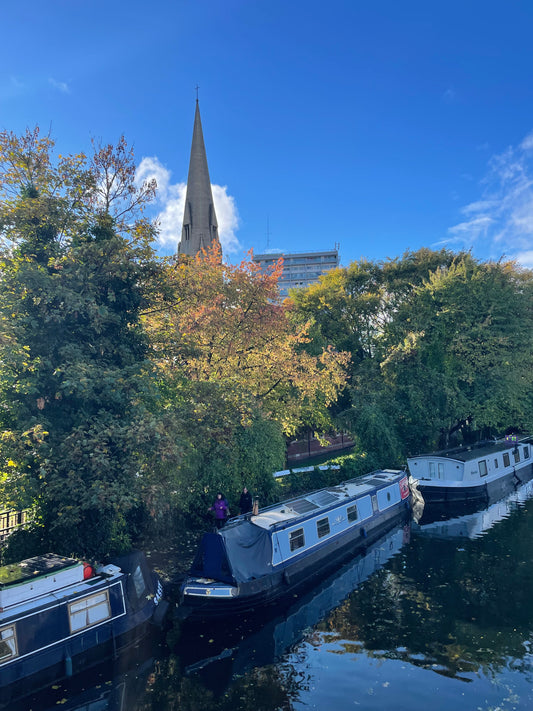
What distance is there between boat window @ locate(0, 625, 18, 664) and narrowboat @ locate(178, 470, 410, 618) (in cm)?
499

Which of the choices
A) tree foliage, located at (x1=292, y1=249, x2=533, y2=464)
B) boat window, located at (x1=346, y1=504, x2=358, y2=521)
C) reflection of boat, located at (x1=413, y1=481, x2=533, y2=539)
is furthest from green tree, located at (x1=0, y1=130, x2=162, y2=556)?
tree foliage, located at (x1=292, y1=249, x2=533, y2=464)

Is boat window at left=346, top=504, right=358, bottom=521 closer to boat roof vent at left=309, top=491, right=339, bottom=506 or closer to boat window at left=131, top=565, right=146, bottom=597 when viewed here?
boat roof vent at left=309, top=491, right=339, bottom=506

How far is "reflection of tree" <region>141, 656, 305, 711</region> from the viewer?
10.5m

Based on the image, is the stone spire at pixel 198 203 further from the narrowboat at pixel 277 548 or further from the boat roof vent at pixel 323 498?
the narrowboat at pixel 277 548

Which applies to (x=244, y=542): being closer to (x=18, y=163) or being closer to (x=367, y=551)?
(x=367, y=551)

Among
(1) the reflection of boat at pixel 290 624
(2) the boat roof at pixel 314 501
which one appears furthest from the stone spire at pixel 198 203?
(1) the reflection of boat at pixel 290 624

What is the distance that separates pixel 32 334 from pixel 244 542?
10.3 metres

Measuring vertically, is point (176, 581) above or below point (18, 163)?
below

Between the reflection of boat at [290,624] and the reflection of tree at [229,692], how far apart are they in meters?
0.36

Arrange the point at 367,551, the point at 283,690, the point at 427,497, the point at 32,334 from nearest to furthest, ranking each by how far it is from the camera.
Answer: the point at 283,690
the point at 32,334
the point at 367,551
the point at 427,497

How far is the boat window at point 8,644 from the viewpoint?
10.6 meters

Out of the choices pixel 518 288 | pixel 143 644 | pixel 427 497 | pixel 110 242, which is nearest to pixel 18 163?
Result: pixel 110 242

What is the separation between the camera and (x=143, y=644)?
1320 centimetres

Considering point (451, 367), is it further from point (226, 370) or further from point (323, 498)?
point (226, 370)
